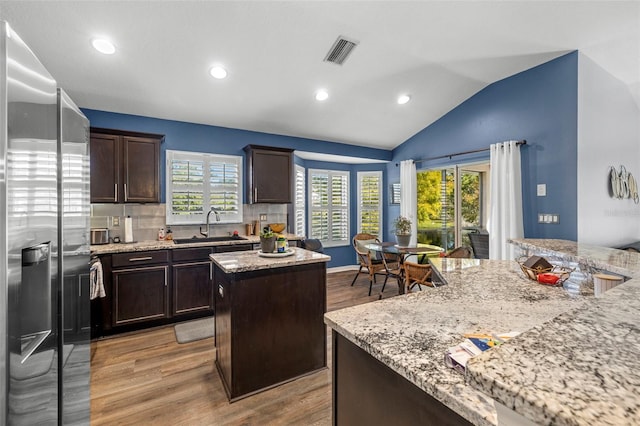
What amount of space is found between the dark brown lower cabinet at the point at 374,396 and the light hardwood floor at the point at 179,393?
104 cm

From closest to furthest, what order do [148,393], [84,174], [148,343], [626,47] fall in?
1. [84,174]
2. [148,393]
3. [148,343]
4. [626,47]

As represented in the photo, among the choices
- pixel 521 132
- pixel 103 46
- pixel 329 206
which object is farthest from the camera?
pixel 329 206

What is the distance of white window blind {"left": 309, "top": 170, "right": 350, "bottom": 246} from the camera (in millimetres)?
5793

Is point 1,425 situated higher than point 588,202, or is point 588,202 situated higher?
point 588,202

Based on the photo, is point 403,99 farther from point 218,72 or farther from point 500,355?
point 500,355

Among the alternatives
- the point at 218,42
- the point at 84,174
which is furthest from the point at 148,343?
the point at 218,42

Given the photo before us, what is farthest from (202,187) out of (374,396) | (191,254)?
(374,396)

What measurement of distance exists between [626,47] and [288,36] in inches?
149

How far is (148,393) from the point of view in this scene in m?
2.12

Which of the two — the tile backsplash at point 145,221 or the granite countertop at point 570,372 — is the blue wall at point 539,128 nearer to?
the granite countertop at point 570,372

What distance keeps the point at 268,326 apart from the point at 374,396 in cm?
139

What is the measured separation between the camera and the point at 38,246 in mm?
1014

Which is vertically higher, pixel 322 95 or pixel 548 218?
pixel 322 95

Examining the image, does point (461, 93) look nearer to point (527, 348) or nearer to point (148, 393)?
point (527, 348)
